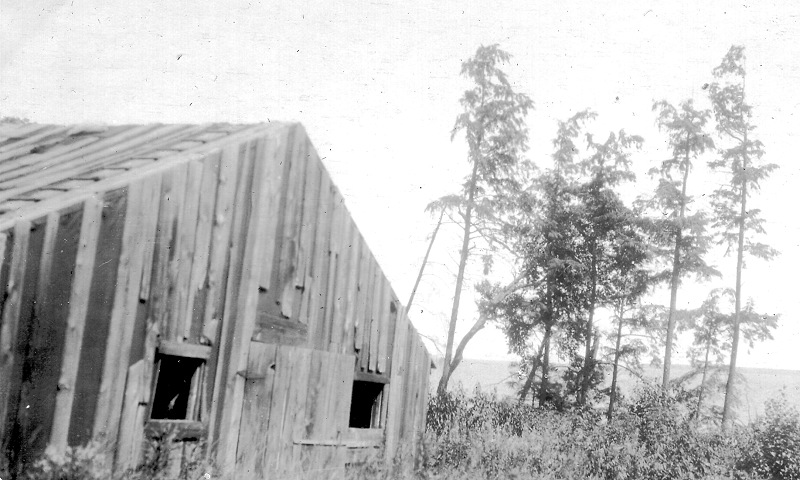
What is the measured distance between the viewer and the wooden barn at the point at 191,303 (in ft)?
20.1

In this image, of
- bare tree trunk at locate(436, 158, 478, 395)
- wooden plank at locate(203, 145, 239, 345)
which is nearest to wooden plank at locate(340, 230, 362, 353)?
wooden plank at locate(203, 145, 239, 345)

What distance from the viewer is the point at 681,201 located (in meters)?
28.7

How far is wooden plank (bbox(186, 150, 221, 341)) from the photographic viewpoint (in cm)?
748

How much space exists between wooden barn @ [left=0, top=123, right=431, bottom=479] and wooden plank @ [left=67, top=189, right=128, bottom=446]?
1 centimetres

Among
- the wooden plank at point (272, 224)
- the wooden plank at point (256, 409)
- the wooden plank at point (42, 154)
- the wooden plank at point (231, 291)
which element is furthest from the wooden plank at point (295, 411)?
the wooden plank at point (42, 154)

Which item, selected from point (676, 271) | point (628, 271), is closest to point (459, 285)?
point (628, 271)

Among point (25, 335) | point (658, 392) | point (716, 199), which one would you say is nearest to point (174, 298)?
point (25, 335)

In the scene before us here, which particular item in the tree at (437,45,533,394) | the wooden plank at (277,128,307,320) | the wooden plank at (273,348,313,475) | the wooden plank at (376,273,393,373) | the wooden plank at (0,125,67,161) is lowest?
the wooden plank at (273,348,313,475)

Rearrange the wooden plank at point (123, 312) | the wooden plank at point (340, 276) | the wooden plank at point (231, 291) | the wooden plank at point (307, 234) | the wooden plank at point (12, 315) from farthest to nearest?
the wooden plank at point (340, 276) < the wooden plank at point (307, 234) < the wooden plank at point (231, 291) < the wooden plank at point (123, 312) < the wooden plank at point (12, 315)

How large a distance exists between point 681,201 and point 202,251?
25106mm

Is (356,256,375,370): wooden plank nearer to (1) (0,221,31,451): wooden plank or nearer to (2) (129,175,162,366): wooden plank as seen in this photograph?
(2) (129,175,162,366): wooden plank

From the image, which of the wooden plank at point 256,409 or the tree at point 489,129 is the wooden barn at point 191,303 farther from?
the tree at point 489,129

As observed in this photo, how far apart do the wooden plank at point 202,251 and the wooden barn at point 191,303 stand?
0.07 feet

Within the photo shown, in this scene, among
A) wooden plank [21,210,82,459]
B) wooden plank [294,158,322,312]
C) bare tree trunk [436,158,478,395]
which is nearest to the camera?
wooden plank [21,210,82,459]
